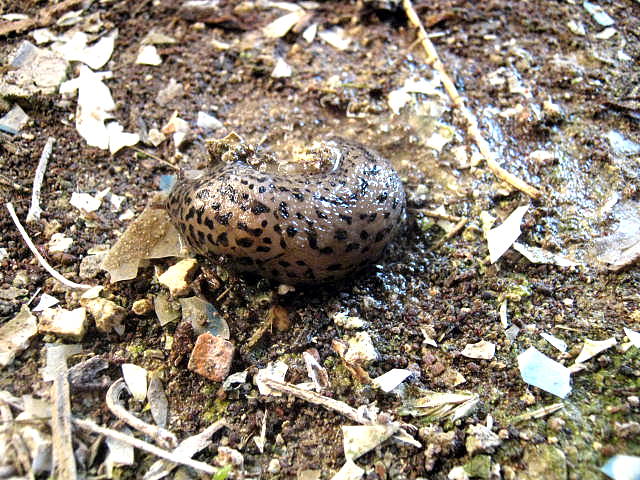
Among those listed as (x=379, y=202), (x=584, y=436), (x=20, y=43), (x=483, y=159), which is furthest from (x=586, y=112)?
(x=20, y=43)

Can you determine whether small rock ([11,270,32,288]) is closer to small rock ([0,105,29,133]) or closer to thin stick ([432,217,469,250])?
small rock ([0,105,29,133])

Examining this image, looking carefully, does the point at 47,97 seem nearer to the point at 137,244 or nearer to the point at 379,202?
the point at 137,244

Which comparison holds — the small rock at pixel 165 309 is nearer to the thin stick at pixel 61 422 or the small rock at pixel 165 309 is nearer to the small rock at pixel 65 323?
the small rock at pixel 65 323

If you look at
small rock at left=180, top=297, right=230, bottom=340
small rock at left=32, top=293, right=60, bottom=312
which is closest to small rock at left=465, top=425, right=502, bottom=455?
small rock at left=180, top=297, right=230, bottom=340

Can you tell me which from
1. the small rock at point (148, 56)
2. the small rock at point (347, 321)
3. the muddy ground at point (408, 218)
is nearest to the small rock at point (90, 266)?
the muddy ground at point (408, 218)

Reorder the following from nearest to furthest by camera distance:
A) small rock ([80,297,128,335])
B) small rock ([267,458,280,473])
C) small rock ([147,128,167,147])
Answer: small rock ([267,458,280,473]) → small rock ([80,297,128,335]) → small rock ([147,128,167,147])

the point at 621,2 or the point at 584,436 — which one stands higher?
the point at 621,2

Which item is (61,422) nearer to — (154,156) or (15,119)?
(154,156)
